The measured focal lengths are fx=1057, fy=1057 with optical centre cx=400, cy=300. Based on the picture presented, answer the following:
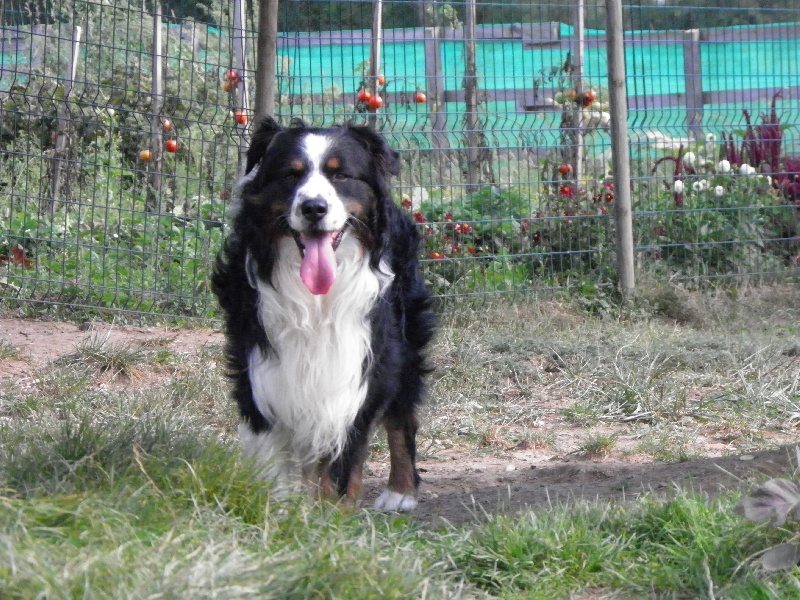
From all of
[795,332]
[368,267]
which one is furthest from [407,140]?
[368,267]

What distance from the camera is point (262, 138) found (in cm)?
375

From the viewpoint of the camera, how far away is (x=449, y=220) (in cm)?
716

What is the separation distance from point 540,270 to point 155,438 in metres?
4.52

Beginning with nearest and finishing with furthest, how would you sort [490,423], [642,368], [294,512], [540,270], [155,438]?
[294,512], [155,438], [490,423], [642,368], [540,270]

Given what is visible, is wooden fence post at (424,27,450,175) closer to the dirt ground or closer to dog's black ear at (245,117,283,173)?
the dirt ground

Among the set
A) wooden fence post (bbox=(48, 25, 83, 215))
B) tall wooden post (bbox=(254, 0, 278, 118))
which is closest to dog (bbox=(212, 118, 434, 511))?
tall wooden post (bbox=(254, 0, 278, 118))

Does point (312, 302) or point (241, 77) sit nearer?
point (312, 302)

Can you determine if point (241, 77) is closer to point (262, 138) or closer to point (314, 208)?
point (262, 138)

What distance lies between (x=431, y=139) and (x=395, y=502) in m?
3.32

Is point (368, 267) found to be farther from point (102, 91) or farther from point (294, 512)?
point (102, 91)

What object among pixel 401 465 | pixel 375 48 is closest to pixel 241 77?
pixel 375 48

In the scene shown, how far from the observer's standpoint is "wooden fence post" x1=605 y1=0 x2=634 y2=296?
7.22 metres

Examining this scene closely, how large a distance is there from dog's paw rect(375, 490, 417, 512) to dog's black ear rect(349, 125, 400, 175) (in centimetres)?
125

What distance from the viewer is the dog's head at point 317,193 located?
11.4 ft
